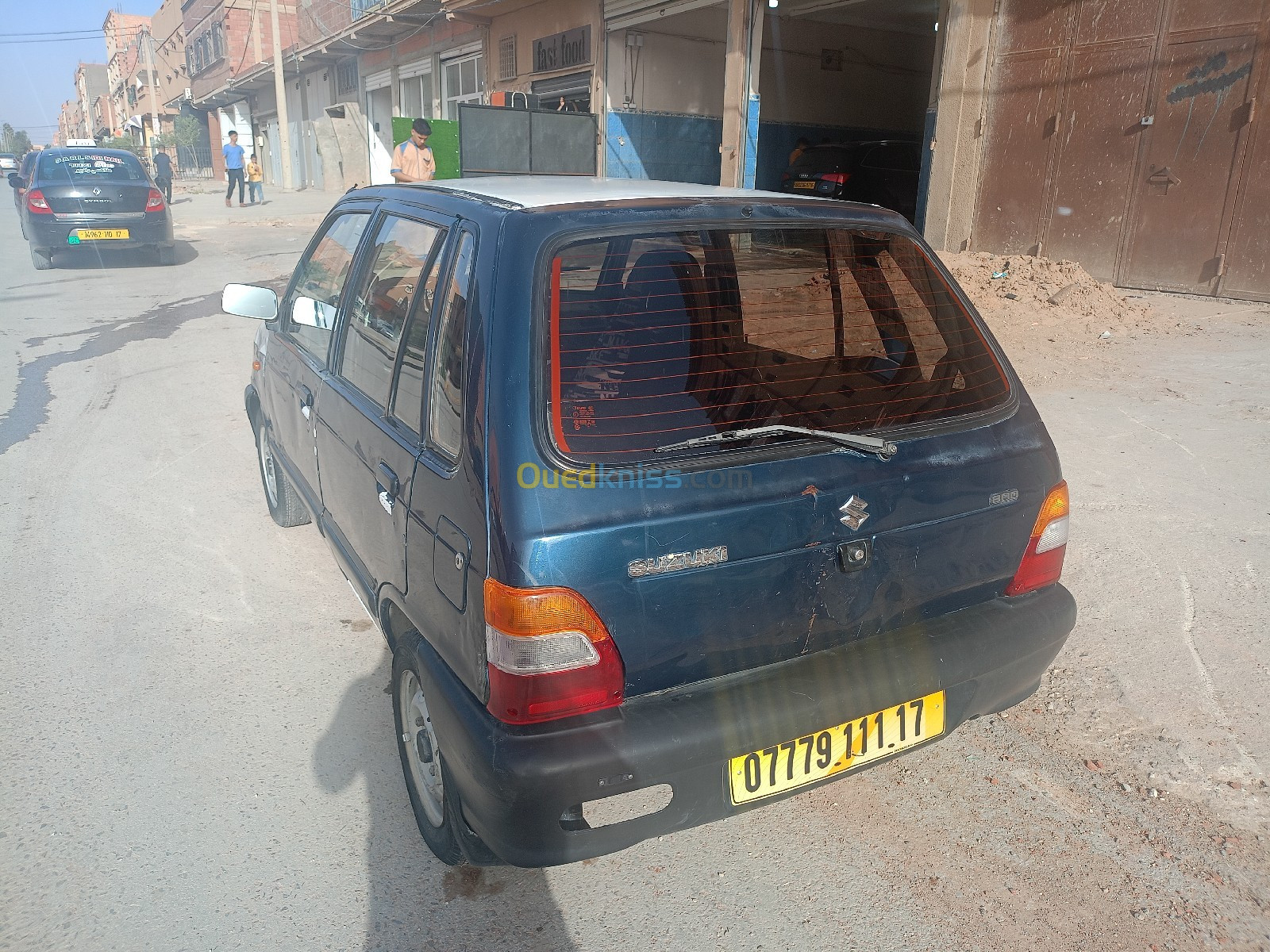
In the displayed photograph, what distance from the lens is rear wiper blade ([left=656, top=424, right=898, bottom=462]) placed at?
2174 millimetres

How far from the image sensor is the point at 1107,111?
870 centimetres

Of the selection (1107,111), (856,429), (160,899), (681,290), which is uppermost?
(1107,111)

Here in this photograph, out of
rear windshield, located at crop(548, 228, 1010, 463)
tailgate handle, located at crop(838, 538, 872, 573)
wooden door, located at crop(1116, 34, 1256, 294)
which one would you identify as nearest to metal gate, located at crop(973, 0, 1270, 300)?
wooden door, located at crop(1116, 34, 1256, 294)

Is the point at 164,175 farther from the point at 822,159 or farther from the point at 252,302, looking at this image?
the point at 252,302

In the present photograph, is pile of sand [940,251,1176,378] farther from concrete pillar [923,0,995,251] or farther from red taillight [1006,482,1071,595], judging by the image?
red taillight [1006,482,1071,595]

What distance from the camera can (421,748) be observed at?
2.51 metres

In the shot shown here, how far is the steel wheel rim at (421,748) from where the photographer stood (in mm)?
2459

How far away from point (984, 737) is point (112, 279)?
1343 cm

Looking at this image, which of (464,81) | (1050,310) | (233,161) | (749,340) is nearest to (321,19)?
(233,161)

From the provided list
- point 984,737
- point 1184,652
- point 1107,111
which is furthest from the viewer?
point 1107,111

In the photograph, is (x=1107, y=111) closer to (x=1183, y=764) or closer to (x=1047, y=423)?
(x=1047, y=423)

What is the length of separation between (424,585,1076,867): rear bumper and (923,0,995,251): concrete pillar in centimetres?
864

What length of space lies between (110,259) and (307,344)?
548 inches

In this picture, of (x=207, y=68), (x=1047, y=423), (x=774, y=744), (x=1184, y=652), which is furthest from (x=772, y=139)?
(x=207, y=68)
